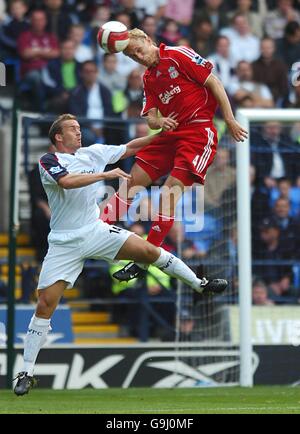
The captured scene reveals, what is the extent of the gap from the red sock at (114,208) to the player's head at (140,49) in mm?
1458

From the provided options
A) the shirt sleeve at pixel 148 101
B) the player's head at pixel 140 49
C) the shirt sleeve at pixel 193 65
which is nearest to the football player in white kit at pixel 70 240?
the shirt sleeve at pixel 148 101

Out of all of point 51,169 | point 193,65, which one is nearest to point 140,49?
point 193,65

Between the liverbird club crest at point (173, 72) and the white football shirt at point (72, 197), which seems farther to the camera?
the liverbird club crest at point (173, 72)

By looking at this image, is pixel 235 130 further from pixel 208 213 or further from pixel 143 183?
pixel 208 213

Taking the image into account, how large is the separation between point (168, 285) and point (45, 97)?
340cm

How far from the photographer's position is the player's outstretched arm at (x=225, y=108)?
37.4ft

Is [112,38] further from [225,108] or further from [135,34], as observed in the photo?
[225,108]

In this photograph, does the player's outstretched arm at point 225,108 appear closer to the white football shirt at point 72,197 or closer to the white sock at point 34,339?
the white football shirt at point 72,197

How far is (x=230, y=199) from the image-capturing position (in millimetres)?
15469

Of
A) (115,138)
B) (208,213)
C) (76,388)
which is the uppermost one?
(115,138)

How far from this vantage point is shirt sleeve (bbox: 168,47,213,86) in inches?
452

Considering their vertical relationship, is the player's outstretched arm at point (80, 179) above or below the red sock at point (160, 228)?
above

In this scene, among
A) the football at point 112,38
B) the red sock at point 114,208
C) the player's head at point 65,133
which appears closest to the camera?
the football at point 112,38
